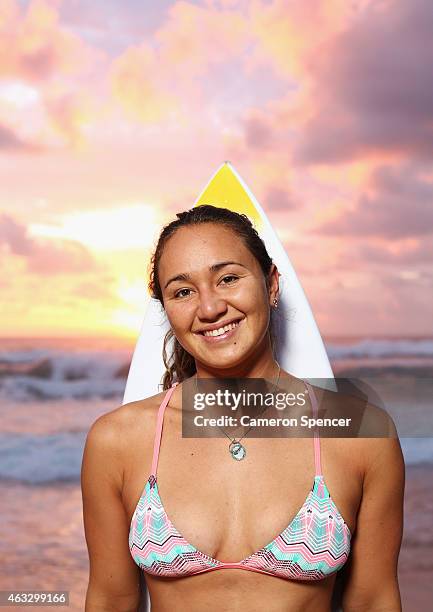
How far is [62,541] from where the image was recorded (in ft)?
13.8

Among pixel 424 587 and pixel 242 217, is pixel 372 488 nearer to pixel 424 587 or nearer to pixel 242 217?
pixel 242 217

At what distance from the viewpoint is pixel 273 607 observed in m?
1.49

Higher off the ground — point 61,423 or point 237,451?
point 61,423

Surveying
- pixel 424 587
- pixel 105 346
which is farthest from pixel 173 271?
pixel 105 346

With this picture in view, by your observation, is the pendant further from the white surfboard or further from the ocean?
the ocean

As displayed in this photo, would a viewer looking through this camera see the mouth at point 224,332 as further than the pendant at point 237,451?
No

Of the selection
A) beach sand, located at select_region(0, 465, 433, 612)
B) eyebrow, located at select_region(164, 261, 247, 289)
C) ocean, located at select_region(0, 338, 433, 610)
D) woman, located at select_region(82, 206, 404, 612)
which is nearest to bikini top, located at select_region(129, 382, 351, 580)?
woman, located at select_region(82, 206, 404, 612)

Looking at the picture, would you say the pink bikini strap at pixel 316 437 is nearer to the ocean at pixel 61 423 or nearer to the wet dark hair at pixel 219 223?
the wet dark hair at pixel 219 223

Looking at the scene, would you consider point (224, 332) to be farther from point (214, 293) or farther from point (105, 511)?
point (105, 511)

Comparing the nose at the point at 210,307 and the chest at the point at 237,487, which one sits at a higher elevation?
the nose at the point at 210,307

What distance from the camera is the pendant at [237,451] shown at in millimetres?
1597

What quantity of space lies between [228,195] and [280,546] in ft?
3.50

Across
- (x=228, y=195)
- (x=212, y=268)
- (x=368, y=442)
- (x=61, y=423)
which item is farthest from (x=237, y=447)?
(x=61, y=423)

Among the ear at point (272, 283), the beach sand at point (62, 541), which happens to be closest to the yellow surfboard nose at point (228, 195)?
the ear at point (272, 283)
